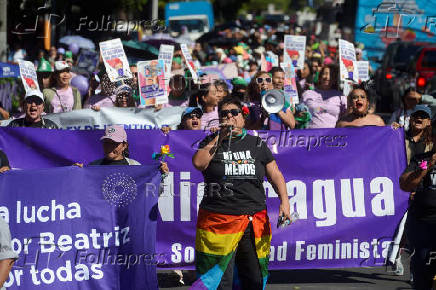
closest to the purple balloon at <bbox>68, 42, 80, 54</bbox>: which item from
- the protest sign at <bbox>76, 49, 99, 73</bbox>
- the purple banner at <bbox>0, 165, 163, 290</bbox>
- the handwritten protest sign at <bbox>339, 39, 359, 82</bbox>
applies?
the protest sign at <bbox>76, 49, 99, 73</bbox>

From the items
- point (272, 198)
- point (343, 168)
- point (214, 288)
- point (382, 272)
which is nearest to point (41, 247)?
point (214, 288)

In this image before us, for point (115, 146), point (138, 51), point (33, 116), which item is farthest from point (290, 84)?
point (138, 51)

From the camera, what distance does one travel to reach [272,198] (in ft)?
27.7

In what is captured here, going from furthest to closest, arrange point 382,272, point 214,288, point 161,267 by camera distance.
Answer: point 382,272 < point 161,267 < point 214,288

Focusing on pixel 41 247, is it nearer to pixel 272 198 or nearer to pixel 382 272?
pixel 272 198

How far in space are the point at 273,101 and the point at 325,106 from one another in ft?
7.64

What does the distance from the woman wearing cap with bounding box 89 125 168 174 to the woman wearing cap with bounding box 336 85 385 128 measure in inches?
93.5

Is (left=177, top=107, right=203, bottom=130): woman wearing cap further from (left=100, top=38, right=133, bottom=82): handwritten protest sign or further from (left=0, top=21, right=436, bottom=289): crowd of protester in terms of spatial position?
(left=100, top=38, right=133, bottom=82): handwritten protest sign

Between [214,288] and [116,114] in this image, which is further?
[116,114]

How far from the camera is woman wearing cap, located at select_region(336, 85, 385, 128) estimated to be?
8836 millimetres

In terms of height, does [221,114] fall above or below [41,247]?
above

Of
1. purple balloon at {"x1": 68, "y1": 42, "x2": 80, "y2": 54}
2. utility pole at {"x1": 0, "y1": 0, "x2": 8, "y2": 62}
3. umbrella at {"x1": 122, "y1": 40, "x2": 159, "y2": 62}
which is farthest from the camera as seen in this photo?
purple balloon at {"x1": 68, "y1": 42, "x2": 80, "y2": 54}

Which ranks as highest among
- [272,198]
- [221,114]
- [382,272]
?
[221,114]

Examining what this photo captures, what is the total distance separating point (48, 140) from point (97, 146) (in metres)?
0.45
